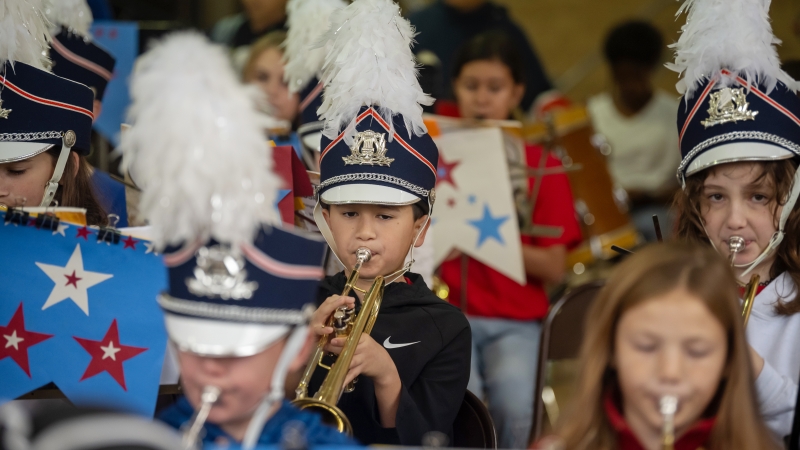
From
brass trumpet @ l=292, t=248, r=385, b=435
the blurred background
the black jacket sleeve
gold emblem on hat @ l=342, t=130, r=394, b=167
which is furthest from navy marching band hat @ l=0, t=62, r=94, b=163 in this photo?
the blurred background

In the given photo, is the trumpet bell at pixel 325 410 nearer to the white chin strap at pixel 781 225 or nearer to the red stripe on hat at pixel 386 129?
the red stripe on hat at pixel 386 129

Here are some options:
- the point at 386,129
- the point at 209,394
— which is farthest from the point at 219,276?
the point at 386,129

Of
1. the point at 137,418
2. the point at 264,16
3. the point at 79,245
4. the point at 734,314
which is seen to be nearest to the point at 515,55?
the point at 264,16

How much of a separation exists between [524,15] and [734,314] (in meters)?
5.81

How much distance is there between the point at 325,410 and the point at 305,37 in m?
1.69

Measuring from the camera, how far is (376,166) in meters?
2.30

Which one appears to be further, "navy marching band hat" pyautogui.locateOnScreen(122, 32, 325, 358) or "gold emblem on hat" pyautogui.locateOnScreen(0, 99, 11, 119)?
"gold emblem on hat" pyautogui.locateOnScreen(0, 99, 11, 119)

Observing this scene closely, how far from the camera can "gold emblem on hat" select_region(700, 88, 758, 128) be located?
7.30ft

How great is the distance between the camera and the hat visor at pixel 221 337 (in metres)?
1.45

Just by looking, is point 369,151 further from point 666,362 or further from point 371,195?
point 666,362

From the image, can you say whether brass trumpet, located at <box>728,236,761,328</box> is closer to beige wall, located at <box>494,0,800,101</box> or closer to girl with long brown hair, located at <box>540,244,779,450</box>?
girl with long brown hair, located at <box>540,244,779,450</box>

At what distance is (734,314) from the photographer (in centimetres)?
153

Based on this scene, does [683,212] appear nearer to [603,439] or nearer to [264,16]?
[603,439]

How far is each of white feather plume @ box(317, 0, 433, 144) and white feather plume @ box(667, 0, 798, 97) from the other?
2.27 feet
